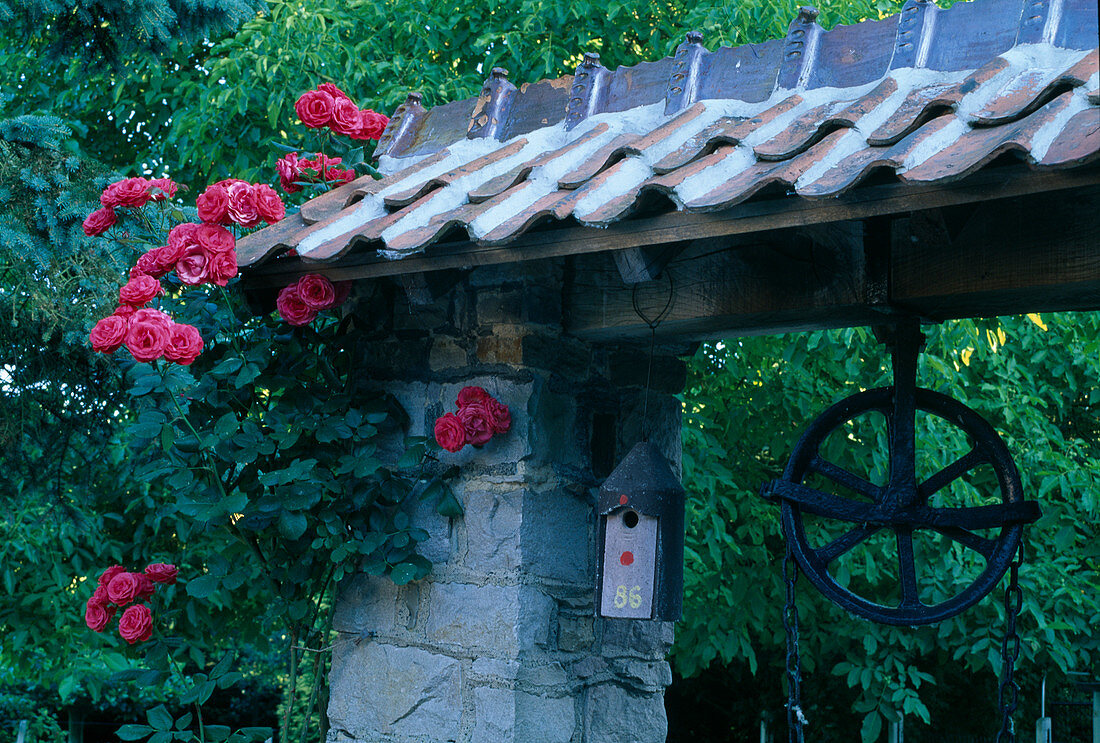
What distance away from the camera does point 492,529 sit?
2766 millimetres

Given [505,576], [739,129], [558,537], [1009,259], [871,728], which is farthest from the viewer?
[871,728]

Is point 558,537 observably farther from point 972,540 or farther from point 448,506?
point 972,540

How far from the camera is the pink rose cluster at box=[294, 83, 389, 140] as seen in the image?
3055 mm

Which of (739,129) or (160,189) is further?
(160,189)

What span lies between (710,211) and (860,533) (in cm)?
109

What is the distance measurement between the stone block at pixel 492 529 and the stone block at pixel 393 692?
270 mm

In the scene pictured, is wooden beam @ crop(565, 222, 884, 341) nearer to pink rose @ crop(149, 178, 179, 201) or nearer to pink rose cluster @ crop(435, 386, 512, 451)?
pink rose cluster @ crop(435, 386, 512, 451)

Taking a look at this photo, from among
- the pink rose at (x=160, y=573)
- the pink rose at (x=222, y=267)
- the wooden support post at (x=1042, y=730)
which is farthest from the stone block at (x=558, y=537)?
the wooden support post at (x=1042, y=730)

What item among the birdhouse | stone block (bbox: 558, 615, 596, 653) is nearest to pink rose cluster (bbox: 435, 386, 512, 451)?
the birdhouse

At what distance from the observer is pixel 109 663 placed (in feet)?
21.2

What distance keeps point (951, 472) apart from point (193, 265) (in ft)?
6.43

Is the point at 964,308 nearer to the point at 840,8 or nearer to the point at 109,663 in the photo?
the point at 840,8

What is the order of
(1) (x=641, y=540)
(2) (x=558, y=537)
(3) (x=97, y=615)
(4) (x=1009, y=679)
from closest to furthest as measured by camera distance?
(4) (x=1009, y=679) → (1) (x=641, y=540) → (2) (x=558, y=537) → (3) (x=97, y=615)

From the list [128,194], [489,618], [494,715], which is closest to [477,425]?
[489,618]
